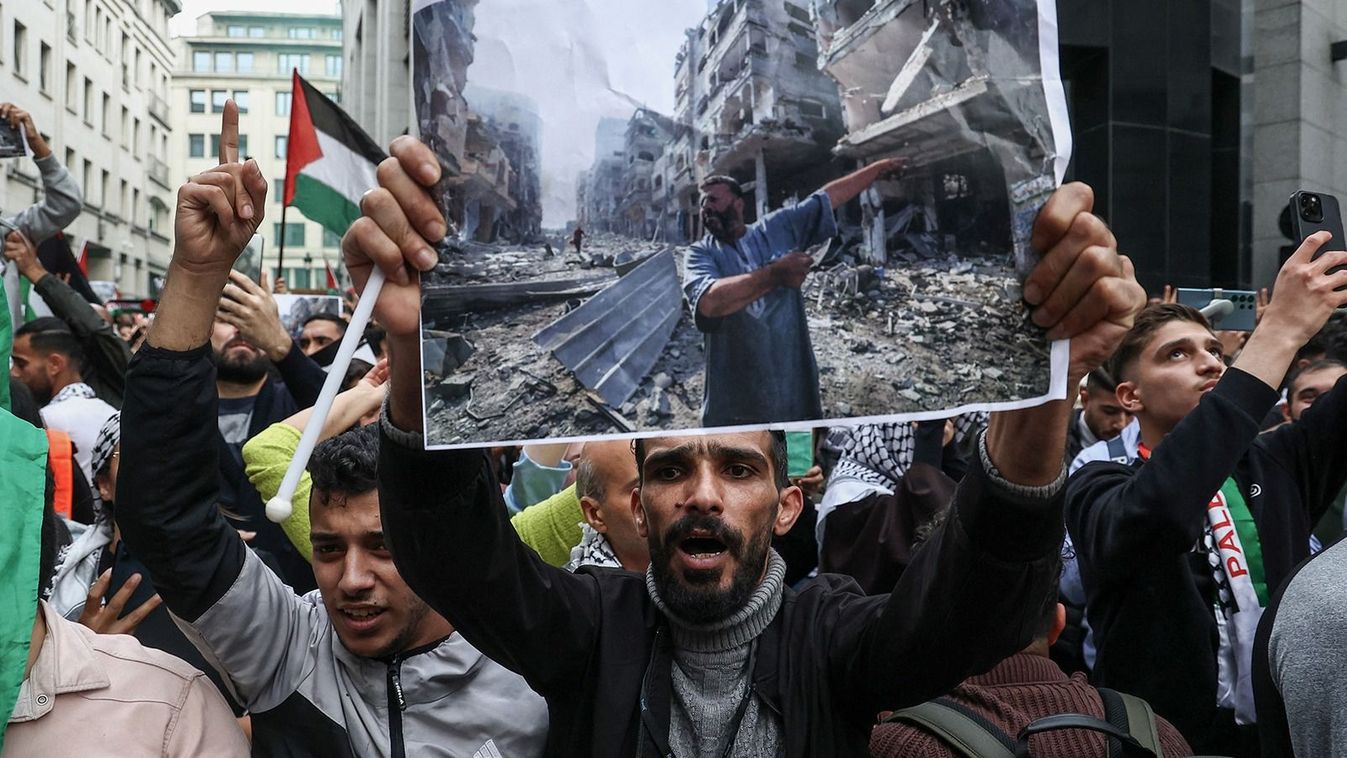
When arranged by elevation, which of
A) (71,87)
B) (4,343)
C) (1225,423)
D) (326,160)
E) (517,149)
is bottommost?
(1225,423)

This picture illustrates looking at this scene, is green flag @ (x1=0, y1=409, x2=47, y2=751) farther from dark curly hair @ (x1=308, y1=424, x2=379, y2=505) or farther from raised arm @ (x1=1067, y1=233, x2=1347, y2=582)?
raised arm @ (x1=1067, y1=233, x2=1347, y2=582)

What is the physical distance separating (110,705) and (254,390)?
10.2 ft

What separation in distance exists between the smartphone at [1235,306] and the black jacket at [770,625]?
8.46 feet

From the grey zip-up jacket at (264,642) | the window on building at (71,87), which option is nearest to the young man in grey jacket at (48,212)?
the grey zip-up jacket at (264,642)

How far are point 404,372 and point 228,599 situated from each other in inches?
29.3

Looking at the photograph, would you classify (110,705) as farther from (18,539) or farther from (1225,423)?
(1225,423)

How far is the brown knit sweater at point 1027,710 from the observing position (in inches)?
90.9

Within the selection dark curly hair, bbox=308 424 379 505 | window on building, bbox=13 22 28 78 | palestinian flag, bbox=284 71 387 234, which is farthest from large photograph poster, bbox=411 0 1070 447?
window on building, bbox=13 22 28 78

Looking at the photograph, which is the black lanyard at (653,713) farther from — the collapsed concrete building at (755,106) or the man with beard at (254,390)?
the man with beard at (254,390)

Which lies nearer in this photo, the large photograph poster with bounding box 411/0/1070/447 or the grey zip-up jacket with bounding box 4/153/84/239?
the large photograph poster with bounding box 411/0/1070/447

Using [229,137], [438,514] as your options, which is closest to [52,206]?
[229,137]

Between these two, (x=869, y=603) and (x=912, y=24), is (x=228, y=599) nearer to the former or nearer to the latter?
(x=869, y=603)

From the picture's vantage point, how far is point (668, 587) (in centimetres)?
218

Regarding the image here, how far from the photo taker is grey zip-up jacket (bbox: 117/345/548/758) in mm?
2029
